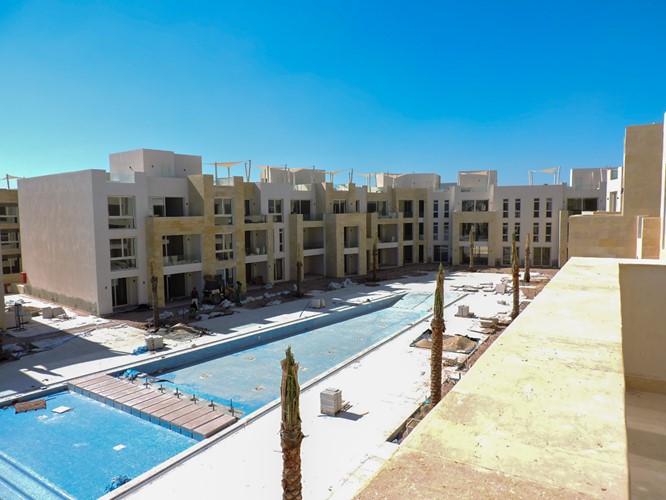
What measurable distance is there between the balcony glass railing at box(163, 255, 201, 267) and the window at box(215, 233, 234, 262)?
214 cm

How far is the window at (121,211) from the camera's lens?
2905 cm

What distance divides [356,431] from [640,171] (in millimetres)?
13168

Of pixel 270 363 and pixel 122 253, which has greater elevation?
pixel 122 253

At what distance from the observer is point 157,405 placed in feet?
51.3

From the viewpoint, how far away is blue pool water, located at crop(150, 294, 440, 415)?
1739cm

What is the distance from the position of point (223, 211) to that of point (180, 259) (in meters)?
5.26

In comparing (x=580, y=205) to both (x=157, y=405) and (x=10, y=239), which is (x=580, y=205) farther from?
(x=10, y=239)

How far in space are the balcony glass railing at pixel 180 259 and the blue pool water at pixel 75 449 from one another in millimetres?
14171

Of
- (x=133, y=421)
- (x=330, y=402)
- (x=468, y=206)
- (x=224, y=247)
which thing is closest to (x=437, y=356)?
(x=330, y=402)

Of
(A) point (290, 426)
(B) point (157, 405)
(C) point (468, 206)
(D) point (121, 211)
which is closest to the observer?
(A) point (290, 426)

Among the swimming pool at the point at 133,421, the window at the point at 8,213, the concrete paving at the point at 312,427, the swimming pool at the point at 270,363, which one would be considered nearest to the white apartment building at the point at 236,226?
the window at the point at 8,213

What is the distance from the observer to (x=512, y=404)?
12.6ft

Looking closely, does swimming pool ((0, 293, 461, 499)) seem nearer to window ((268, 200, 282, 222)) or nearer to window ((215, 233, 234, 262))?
window ((215, 233, 234, 262))

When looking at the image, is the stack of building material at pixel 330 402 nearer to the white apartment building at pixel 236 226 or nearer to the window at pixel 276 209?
the white apartment building at pixel 236 226
